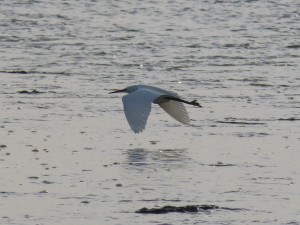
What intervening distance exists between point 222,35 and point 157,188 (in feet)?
33.6

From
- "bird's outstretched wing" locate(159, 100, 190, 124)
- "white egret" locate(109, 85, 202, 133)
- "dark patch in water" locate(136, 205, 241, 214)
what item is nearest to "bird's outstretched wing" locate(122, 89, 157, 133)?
"white egret" locate(109, 85, 202, 133)

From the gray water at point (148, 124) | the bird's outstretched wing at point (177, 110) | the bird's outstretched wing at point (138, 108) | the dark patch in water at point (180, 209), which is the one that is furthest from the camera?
the bird's outstretched wing at point (177, 110)

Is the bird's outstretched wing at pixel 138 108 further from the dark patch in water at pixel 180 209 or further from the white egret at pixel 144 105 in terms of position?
the dark patch in water at pixel 180 209

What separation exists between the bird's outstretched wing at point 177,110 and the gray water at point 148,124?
0.12 metres

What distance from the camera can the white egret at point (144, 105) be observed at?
970 cm

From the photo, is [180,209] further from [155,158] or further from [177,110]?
[177,110]

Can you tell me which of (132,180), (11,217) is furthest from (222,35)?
(11,217)

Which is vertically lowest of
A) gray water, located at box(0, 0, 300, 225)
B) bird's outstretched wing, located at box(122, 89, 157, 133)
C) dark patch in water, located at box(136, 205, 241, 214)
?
gray water, located at box(0, 0, 300, 225)

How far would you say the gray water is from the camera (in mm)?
7742

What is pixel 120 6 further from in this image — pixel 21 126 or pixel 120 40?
pixel 21 126

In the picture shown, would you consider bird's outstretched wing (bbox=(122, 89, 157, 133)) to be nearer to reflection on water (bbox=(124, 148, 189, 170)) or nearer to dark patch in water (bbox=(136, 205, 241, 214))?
reflection on water (bbox=(124, 148, 189, 170))

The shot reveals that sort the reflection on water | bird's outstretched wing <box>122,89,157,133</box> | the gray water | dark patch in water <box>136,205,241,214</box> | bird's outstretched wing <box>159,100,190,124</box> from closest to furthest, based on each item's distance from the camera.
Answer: dark patch in water <box>136,205,241,214</box> < the gray water < the reflection on water < bird's outstretched wing <box>122,89,157,133</box> < bird's outstretched wing <box>159,100,190,124</box>

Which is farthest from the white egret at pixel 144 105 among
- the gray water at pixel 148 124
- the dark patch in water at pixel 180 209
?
the dark patch in water at pixel 180 209

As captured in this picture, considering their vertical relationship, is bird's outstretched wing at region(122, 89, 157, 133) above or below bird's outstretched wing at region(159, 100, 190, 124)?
above
